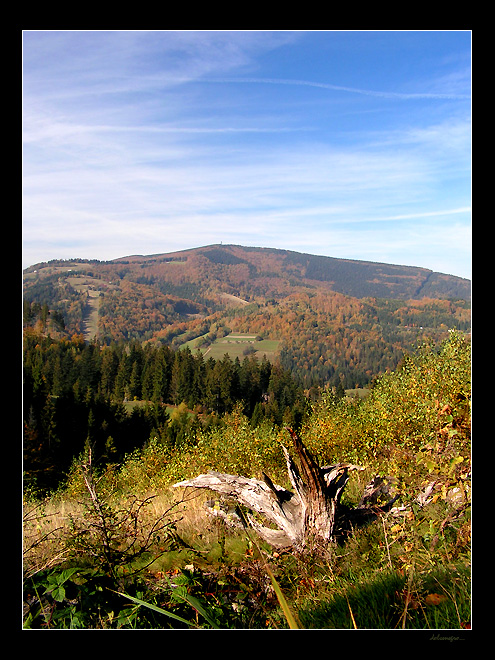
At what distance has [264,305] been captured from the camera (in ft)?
185

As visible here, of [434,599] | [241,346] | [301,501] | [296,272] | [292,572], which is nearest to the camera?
[434,599]

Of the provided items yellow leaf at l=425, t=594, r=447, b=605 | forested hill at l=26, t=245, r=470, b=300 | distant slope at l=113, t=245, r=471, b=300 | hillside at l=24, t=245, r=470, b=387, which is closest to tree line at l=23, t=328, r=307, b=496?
hillside at l=24, t=245, r=470, b=387

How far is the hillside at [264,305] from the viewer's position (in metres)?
48.6

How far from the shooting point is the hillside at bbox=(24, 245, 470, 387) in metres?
48.6

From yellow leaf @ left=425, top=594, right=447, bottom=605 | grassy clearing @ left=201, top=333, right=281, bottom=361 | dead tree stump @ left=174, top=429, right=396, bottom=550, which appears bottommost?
grassy clearing @ left=201, top=333, right=281, bottom=361

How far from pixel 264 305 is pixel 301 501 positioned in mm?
51480

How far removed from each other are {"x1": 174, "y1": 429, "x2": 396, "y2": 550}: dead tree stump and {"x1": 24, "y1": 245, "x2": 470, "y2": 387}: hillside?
38.7 metres

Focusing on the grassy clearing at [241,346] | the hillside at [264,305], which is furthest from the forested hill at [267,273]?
the grassy clearing at [241,346]

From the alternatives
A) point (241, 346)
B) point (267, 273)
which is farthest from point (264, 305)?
point (241, 346)

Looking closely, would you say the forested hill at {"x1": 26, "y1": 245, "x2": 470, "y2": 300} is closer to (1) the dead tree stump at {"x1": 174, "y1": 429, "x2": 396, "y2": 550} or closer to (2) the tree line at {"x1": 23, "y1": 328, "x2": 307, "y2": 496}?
(2) the tree line at {"x1": 23, "y1": 328, "x2": 307, "y2": 496}

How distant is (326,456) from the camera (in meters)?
14.4

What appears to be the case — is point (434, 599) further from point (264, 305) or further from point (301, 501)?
point (264, 305)
